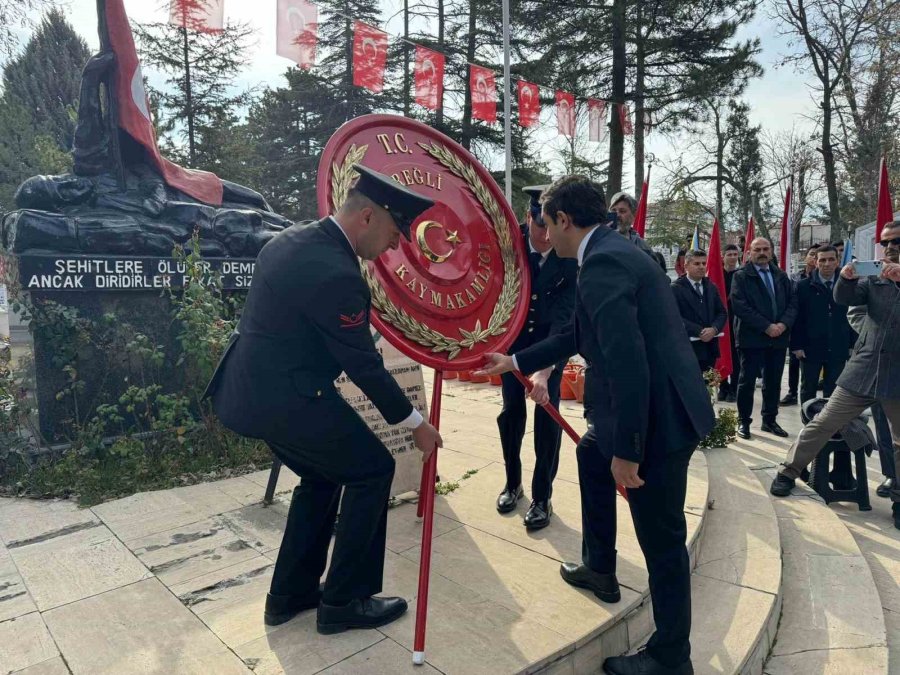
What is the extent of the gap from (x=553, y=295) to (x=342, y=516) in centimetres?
169

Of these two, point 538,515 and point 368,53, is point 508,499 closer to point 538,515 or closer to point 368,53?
point 538,515

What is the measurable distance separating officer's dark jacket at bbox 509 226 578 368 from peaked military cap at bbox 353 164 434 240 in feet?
3.88

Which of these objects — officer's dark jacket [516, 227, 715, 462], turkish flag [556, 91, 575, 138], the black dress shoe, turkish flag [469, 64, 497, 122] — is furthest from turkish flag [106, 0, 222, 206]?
turkish flag [556, 91, 575, 138]

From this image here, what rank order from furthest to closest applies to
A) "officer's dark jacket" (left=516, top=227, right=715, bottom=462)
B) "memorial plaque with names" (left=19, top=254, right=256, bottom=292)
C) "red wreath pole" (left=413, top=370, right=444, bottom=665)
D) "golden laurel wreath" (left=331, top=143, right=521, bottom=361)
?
"memorial plaque with names" (left=19, top=254, right=256, bottom=292), "golden laurel wreath" (left=331, top=143, right=521, bottom=361), "red wreath pole" (left=413, top=370, right=444, bottom=665), "officer's dark jacket" (left=516, top=227, right=715, bottom=462)

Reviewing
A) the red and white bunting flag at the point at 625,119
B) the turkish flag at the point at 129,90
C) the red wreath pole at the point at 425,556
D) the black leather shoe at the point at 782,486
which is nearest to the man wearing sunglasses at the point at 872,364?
the black leather shoe at the point at 782,486

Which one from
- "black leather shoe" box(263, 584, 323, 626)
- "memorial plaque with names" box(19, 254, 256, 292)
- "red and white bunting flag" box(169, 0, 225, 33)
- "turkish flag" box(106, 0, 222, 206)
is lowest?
"black leather shoe" box(263, 584, 323, 626)

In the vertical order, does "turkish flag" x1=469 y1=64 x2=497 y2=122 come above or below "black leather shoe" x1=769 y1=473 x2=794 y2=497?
above

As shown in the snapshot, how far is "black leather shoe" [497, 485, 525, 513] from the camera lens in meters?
3.43

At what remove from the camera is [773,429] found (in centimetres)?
602

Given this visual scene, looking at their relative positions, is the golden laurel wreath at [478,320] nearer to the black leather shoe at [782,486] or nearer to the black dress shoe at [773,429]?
the black leather shoe at [782,486]

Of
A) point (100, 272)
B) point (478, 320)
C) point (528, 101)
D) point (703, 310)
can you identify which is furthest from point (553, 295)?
point (528, 101)

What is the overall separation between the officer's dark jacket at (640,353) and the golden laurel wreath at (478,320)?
1.98 feet

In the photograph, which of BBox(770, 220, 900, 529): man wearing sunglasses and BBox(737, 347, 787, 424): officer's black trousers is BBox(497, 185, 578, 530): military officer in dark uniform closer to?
BBox(770, 220, 900, 529): man wearing sunglasses

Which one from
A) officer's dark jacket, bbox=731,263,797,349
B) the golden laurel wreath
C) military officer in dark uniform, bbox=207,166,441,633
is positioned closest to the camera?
military officer in dark uniform, bbox=207,166,441,633
